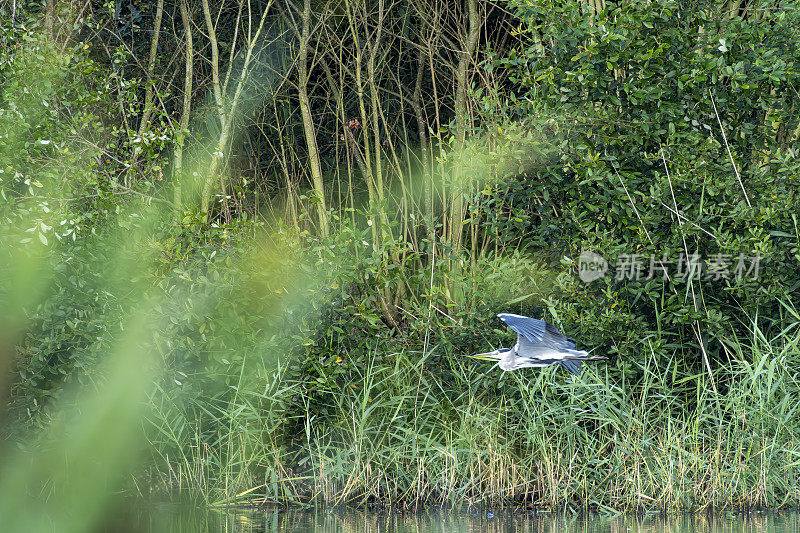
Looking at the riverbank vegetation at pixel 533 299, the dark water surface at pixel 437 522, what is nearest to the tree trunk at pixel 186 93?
the riverbank vegetation at pixel 533 299

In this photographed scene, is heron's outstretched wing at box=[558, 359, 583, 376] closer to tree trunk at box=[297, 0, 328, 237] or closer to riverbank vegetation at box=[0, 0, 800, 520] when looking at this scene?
riverbank vegetation at box=[0, 0, 800, 520]

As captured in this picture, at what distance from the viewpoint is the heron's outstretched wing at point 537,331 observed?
13.4 ft

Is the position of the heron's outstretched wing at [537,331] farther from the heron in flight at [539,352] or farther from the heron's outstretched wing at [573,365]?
the heron's outstretched wing at [573,365]

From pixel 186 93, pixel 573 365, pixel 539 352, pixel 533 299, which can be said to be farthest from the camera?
pixel 186 93

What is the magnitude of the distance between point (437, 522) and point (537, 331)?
116 centimetres

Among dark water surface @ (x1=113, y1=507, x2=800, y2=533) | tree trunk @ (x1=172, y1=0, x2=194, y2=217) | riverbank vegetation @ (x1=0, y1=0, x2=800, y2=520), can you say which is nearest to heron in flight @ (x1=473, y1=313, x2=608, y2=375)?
riverbank vegetation @ (x1=0, y1=0, x2=800, y2=520)

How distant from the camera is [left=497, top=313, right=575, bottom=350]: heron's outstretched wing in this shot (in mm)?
4086

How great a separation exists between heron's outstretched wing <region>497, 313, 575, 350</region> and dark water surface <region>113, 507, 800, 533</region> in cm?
89

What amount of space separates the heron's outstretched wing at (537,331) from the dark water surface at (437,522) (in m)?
0.89

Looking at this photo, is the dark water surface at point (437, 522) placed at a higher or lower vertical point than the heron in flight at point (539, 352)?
lower

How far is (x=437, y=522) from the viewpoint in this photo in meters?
4.66

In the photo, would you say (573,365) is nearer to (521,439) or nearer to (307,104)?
(521,439)

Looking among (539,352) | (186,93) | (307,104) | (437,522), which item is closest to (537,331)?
(539,352)

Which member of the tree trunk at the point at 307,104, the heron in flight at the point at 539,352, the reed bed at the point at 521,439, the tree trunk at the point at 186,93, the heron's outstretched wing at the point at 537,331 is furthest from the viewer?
the tree trunk at the point at 307,104
